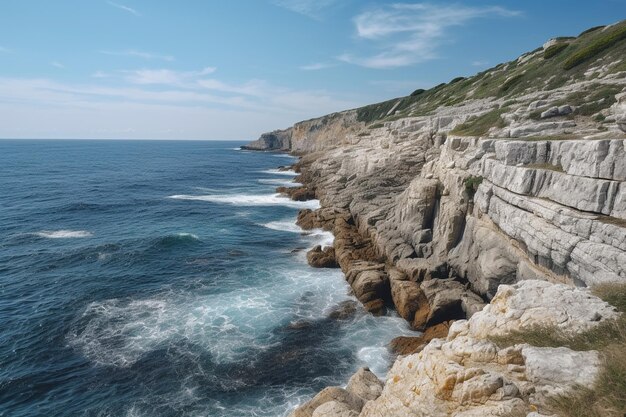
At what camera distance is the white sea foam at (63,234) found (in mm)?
40344

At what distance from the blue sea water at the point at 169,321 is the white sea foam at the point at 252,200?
33.3 ft

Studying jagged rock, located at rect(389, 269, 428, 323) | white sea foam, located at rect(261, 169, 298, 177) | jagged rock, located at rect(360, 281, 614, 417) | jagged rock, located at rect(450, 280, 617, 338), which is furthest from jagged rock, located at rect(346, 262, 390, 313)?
white sea foam, located at rect(261, 169, 298, 177)

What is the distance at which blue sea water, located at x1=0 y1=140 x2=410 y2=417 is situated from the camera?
17.8m

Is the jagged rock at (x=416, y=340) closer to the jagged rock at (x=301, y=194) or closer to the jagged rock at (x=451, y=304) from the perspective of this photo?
the jagged rock at (x=451, y=304)

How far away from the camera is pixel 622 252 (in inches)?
537

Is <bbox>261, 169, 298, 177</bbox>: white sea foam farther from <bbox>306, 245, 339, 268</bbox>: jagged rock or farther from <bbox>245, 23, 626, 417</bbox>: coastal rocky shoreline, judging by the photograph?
<bbox>306, 245, 339, 268</bbox>: jagged rock

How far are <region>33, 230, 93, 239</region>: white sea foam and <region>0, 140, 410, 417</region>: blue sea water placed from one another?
0.11 meters

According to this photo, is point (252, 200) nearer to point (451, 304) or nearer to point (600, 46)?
point (451, 304)

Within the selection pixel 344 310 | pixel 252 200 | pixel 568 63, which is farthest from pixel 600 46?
pixel 252 200

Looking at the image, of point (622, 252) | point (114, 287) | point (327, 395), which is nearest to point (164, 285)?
point (114, 287)

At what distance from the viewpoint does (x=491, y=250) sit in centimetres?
2172

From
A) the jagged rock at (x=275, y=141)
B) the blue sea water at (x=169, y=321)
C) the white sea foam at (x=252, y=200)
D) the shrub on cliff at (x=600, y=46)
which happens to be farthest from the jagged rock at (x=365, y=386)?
the jagged rock at (x=275, y=141)

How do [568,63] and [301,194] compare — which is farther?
[301,194]

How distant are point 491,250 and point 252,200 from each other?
43.9m
